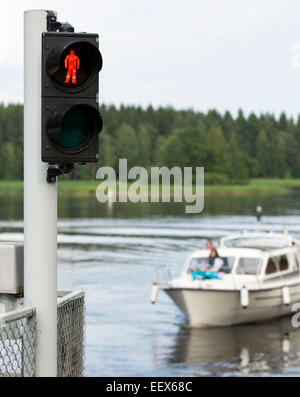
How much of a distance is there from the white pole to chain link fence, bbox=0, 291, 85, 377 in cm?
11

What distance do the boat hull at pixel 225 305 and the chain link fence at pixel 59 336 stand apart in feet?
80.1

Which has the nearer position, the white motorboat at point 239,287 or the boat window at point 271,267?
the white motorboat at point 239,287

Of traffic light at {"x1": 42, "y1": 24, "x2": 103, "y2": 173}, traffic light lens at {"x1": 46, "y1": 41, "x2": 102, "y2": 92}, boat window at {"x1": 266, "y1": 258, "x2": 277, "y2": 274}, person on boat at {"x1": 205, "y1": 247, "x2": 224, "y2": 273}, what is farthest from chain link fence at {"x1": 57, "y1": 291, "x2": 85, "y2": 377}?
boat window at {"x1": 266, "y1": 258, "x2": 277, "y2": 274}

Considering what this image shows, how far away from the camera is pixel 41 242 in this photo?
575 cm

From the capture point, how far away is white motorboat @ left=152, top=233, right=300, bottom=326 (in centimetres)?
3138

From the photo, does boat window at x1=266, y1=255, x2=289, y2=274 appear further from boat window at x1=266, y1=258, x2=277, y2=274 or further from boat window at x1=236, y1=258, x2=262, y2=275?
boat window at x1=236, y1=258, x2=262, y2=275

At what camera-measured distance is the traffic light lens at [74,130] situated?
18.2 ft

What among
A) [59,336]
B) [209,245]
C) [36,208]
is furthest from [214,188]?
[36,208]

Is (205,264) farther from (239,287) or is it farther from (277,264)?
(277,264)

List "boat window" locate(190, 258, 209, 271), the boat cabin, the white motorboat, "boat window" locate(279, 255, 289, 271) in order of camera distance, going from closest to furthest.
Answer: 1. the white motorboat
2. the boat cabin
3. "boat window" locate(190, 258, 209, 271)
4. "boat window" locate(279, 255, 289, 271)

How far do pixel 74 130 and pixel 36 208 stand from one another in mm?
558

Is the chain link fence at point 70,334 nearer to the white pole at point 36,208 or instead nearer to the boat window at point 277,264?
the white pole at point 36,208

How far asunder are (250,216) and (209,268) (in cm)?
7029

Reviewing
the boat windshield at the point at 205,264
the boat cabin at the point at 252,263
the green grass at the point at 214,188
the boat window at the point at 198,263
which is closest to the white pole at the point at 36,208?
the boat cabin at the point at 252,263
